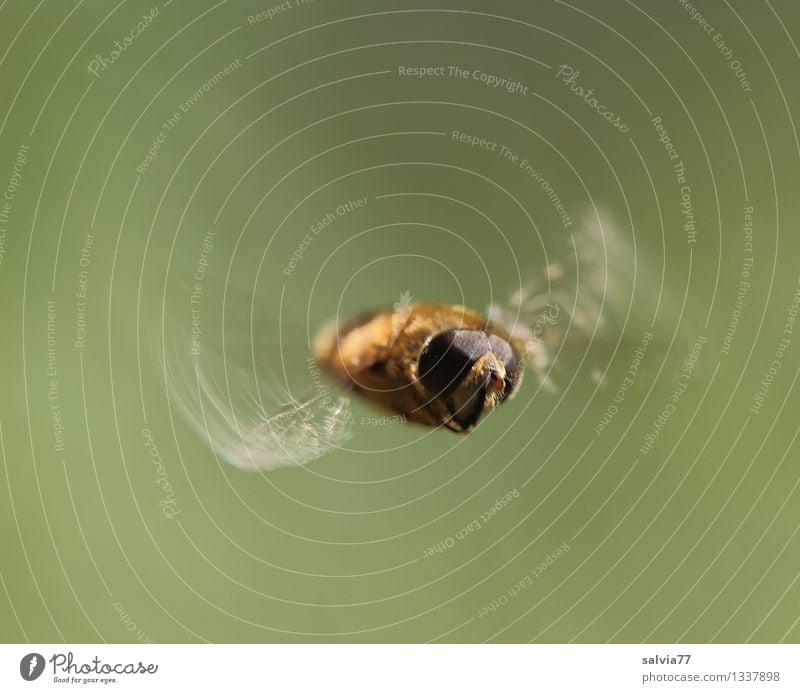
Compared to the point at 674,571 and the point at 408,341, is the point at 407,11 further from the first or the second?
the point at 674,571
